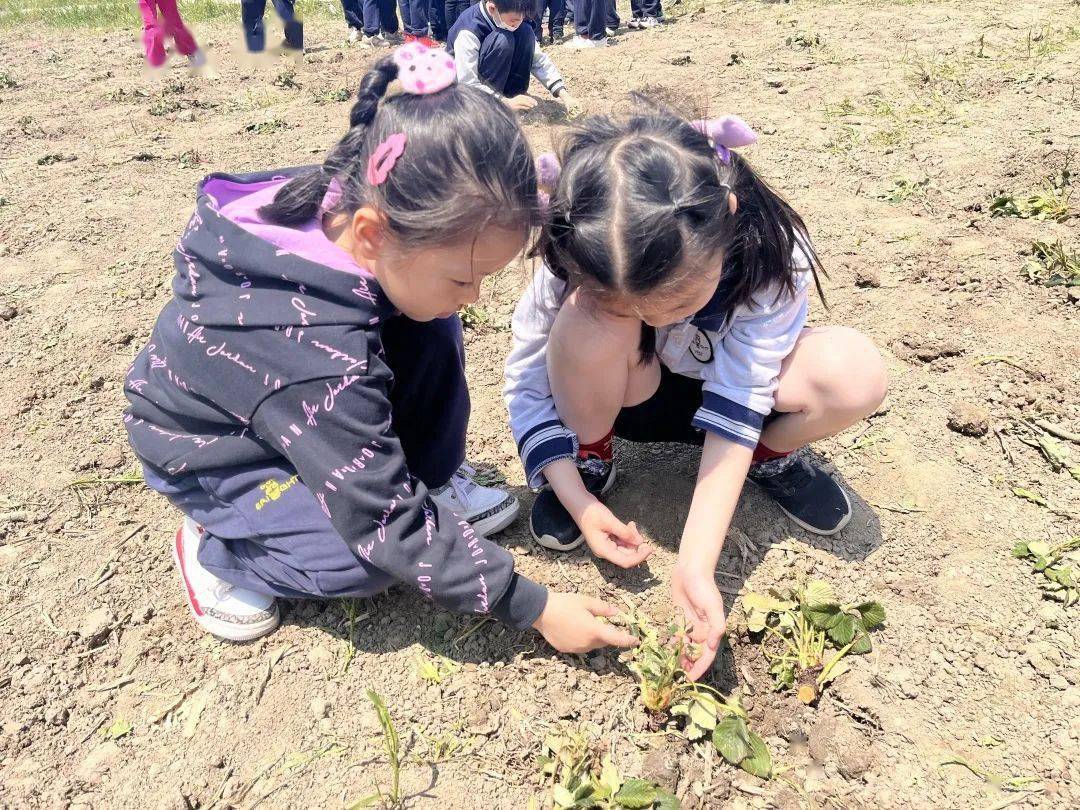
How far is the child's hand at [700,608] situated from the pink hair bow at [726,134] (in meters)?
0.83

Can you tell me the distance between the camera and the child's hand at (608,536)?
5.69 ft

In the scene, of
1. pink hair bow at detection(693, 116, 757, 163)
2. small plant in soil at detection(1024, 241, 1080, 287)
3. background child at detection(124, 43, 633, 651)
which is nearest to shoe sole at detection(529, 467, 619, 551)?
background child at detection(124, 43, 633, 651)

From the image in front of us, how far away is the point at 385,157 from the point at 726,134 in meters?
0.65

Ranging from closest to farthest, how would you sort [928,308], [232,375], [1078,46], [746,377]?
[232,375] < [746,377] < [928,308] < [1078,46]

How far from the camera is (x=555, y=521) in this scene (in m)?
1.94

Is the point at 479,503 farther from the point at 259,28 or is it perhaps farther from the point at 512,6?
the point at 259,28

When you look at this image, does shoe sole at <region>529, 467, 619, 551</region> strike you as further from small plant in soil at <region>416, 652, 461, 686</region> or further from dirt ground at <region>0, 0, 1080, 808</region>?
small plant in soil at <region>416, 652, 461, 686</region>

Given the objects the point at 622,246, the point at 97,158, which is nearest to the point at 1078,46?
the point at 622,246

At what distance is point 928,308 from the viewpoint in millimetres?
2641

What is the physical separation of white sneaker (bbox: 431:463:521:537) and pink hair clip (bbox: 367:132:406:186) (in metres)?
0.90

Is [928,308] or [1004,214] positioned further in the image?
[1004,214]

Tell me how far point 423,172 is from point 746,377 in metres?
0.85

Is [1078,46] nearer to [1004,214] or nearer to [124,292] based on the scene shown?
[1004,214]

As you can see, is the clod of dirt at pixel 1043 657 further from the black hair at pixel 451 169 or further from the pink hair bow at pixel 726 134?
the black hair at pixel 451 169
